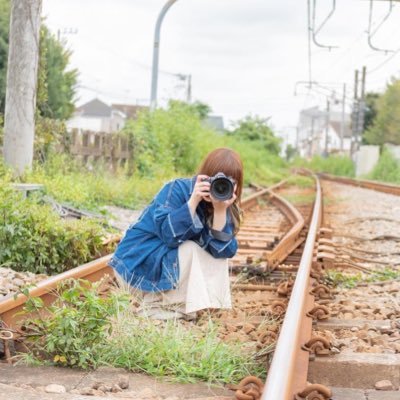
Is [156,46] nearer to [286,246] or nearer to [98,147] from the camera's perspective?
[98,147]

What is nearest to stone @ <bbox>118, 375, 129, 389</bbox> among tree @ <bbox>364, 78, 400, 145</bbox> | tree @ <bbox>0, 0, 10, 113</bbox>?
tree @ <bbox>0, 0, 10, 113</bbox>

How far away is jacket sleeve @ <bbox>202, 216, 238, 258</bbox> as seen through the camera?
453 cm

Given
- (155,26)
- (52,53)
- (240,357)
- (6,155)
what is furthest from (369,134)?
(240,357)

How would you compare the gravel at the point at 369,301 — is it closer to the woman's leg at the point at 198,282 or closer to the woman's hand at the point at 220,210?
the woman's leg at the point at 198,282

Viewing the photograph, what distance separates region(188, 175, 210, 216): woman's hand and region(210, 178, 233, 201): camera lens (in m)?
0.08

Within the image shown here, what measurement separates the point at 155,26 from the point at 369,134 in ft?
185

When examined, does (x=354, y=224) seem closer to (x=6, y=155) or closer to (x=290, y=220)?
(x=290, y=220)

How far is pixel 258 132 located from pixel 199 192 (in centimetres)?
5612

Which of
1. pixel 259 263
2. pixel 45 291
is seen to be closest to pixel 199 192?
pixel 45 291

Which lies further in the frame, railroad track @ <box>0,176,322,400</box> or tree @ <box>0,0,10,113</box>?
tree @ <box>0,0,10,113</box>

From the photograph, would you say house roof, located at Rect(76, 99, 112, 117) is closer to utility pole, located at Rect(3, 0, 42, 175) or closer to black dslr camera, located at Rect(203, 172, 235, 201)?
utility pole, located at Rect(3, 0, 42, 175)

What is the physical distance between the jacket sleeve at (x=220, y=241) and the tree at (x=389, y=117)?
57642mm

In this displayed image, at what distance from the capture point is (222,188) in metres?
4.22

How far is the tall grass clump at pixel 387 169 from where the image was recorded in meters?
35.7
